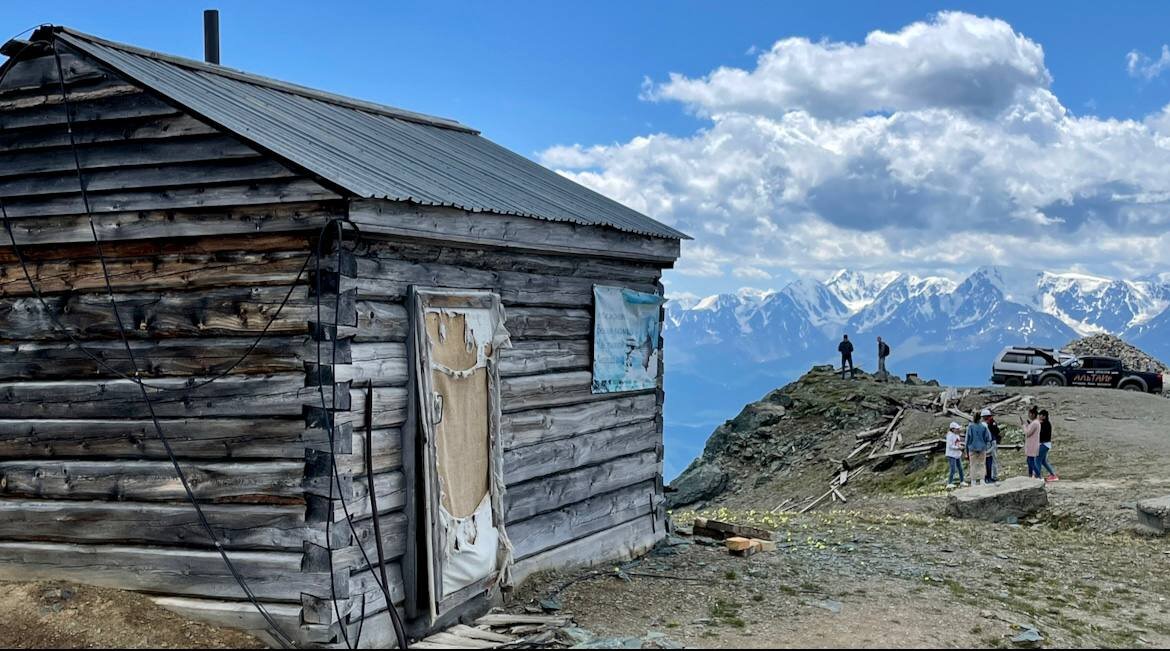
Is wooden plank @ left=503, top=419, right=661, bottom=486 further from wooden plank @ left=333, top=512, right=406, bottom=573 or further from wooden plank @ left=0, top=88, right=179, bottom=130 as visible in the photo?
wooden plank @ left=0, top=88, right=179, bottom=130

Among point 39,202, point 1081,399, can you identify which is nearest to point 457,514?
point 39,202

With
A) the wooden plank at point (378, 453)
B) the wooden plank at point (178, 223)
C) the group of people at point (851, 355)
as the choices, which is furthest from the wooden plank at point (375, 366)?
the group of people at point (851, 355)

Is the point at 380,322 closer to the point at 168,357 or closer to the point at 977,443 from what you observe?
the point at 168,357

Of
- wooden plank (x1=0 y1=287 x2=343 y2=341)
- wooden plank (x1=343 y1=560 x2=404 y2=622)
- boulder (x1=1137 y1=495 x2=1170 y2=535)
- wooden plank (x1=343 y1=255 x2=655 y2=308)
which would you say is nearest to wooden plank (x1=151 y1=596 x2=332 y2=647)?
wooden plank (x1=343 y1=560 x2=404 y2=622)

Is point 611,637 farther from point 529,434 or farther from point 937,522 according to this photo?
point 937,522

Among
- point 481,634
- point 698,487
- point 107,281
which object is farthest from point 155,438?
point 698,487

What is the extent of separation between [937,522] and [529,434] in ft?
33.0

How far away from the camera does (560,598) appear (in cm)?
1153

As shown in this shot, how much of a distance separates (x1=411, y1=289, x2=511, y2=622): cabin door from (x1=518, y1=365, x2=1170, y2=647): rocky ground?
4.46 feet

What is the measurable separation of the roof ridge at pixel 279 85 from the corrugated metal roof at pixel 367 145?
0.05 ft

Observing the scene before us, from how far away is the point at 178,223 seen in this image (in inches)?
Result: 372

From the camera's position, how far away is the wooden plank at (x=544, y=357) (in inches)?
444

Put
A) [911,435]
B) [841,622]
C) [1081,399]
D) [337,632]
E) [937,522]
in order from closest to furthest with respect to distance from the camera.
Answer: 1. [337,632]
2. [841,622]
3. [937,522]
4. [911,435]
5. [1081,399]

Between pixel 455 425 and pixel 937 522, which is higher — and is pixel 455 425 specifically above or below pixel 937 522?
above
